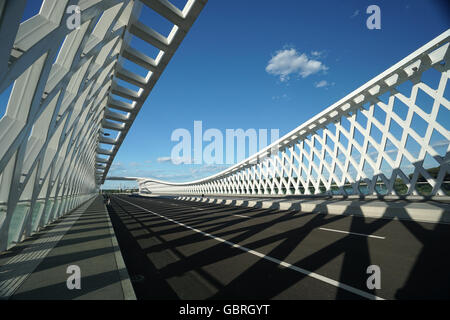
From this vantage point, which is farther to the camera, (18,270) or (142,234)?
(142,234)

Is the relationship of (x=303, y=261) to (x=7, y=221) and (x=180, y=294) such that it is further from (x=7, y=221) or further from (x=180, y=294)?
(x=7, y=221)

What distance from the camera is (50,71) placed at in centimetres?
659

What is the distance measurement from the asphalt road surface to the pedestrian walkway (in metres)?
0.40

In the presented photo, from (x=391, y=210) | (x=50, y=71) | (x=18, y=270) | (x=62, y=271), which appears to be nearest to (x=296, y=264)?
(x=62, y=271)

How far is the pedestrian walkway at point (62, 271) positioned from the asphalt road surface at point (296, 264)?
398mm

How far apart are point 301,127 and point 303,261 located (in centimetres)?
2448

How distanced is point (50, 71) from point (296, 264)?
368 inches

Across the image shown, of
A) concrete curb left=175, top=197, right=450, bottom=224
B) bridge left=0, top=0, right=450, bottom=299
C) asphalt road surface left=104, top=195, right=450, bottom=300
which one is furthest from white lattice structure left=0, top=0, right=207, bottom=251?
concrete curb left=175, top=197, right=450, bottom=224

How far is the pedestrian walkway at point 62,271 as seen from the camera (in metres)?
3.62

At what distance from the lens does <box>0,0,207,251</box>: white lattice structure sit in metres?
4.45

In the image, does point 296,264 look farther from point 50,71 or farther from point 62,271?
point 50,71

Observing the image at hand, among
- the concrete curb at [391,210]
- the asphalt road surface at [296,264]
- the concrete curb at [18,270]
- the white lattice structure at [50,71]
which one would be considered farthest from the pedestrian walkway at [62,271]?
the concrete curb at [391,210]

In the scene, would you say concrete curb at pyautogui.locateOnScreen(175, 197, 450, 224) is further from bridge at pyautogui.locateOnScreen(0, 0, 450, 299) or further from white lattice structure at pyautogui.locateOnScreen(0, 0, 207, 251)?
white lattice structure at pyautogui.locateOnScreen(0, 0, 207, 251)

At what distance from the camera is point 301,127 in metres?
27.1
